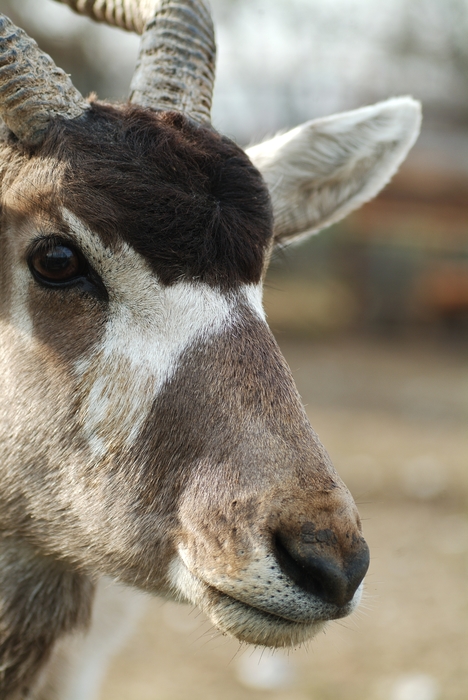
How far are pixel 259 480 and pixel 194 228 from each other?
0.91 m

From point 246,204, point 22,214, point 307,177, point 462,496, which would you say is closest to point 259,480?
point 246,204

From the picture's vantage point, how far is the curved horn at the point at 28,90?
2689mm

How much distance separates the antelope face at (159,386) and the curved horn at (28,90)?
0.10 meters

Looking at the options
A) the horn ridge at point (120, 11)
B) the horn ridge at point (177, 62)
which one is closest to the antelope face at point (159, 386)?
the horn ridge at point (177, 62)

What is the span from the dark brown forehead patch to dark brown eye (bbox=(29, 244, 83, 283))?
5.3 inches

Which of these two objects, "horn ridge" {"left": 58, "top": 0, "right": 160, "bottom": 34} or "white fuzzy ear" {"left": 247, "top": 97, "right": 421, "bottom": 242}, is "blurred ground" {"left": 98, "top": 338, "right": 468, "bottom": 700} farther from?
"horn ridge" {"left": 58, "top": 0, "right": 160, "bottom": 34}

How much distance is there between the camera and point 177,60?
3.34 meters

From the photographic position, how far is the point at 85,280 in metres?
2.64

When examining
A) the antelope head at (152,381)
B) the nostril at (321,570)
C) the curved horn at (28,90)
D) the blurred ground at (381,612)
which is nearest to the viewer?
the nostril at (321,570)

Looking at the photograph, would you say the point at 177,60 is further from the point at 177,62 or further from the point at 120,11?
the point at 120,11

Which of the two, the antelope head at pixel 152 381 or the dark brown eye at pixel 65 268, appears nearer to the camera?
the antelope head at pixel 152 381

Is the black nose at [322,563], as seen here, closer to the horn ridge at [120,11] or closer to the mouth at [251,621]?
the mouth at [251,621]

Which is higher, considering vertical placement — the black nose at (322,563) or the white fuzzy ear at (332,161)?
the white fuzzy ear at (332,161)

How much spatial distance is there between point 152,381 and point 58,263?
55 centimetres
